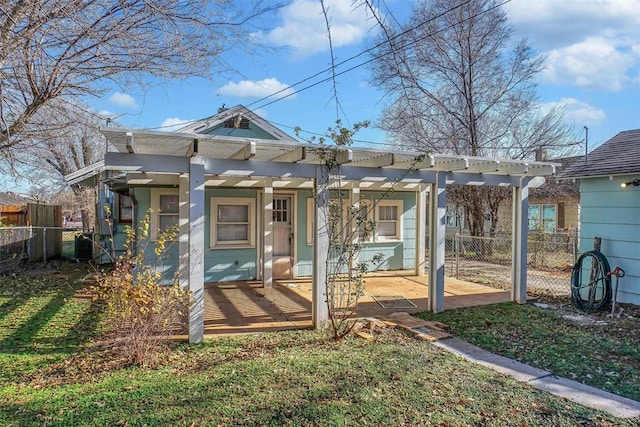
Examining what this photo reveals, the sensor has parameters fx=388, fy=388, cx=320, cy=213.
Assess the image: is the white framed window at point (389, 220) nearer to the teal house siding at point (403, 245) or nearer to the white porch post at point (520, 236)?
the teal house siding at point (403, 245)

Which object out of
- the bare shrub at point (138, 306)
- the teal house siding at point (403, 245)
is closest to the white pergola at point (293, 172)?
the bare shrub at point (138, 306)

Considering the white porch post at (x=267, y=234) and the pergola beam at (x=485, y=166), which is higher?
the pergola beam at (x=485, y=166)

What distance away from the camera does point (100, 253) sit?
38.0 ft

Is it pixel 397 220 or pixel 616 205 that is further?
pixel 397 220

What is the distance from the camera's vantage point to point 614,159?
7.50 meters

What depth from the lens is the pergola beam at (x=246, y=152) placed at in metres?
4.77

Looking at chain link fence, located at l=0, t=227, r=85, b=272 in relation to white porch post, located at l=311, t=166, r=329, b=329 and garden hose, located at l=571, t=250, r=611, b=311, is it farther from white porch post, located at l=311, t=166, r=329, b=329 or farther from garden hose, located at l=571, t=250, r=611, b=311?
garden hose, located at l=571, t=250, r=611, b=311

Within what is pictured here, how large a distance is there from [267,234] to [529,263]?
28.5ft

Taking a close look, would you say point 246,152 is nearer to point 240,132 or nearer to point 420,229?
point 240,132

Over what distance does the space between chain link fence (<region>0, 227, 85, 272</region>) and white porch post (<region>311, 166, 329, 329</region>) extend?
6.95 m

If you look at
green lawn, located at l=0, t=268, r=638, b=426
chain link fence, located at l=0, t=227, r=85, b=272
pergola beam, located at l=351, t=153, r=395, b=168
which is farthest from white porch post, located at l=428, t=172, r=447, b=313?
chain link fence, located at l=0, t=227, r=85, b=272

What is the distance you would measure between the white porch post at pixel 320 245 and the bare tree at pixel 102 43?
2041 millimetres

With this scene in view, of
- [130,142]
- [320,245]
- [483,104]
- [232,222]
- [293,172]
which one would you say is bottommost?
[320,245]

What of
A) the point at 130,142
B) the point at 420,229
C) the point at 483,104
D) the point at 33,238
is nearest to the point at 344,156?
the point at 130,142
